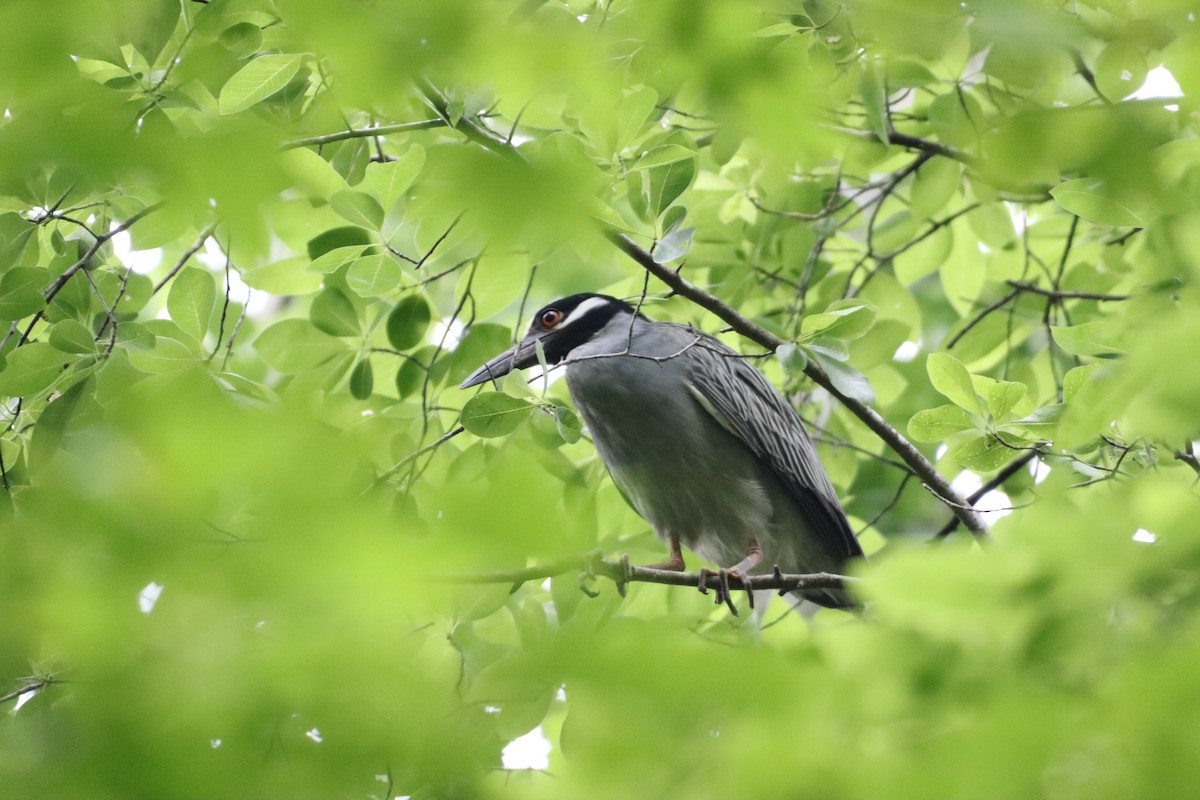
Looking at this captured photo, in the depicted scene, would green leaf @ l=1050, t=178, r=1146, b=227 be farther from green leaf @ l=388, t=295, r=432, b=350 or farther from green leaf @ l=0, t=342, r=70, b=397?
green leaf @ l=0, t=342, r=70, b=397

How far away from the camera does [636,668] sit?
1027 mm

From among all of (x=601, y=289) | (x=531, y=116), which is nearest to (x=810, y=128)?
(x=531, y=116)

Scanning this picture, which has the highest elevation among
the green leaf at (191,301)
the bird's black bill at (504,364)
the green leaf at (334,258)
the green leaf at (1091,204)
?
the green leaf at (1091,204)

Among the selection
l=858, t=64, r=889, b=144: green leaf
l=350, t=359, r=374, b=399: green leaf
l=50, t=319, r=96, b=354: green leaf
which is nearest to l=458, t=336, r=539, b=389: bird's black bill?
l=350, t=359, r=374, b=399: green leaf

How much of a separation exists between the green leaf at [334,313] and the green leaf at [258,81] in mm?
821

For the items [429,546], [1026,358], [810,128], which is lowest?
[1026,358]

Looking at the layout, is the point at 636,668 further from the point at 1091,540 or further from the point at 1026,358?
the point at 1026,358

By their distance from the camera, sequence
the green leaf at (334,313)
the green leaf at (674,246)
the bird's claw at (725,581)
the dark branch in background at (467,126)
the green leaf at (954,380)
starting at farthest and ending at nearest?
the bird's claw at (725,581), the green leaf at (334,313), the green leaf at (954,380), the green leaf at (674,246), the dark branch in background at (467,126)

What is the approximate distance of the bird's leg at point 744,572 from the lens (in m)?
3.83

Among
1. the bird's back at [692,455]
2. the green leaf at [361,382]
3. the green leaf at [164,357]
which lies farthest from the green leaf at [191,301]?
the bird's back at [692,455]

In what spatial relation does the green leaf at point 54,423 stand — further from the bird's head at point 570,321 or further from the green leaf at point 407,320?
the bird's head at point 570,321

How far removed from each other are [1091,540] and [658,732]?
507 millimetres

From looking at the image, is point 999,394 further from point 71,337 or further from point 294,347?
point 71,337

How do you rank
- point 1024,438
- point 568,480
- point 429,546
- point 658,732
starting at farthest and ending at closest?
1. point 568,480
2. point 1024,438
3. point 658,732
4. point 429,546
